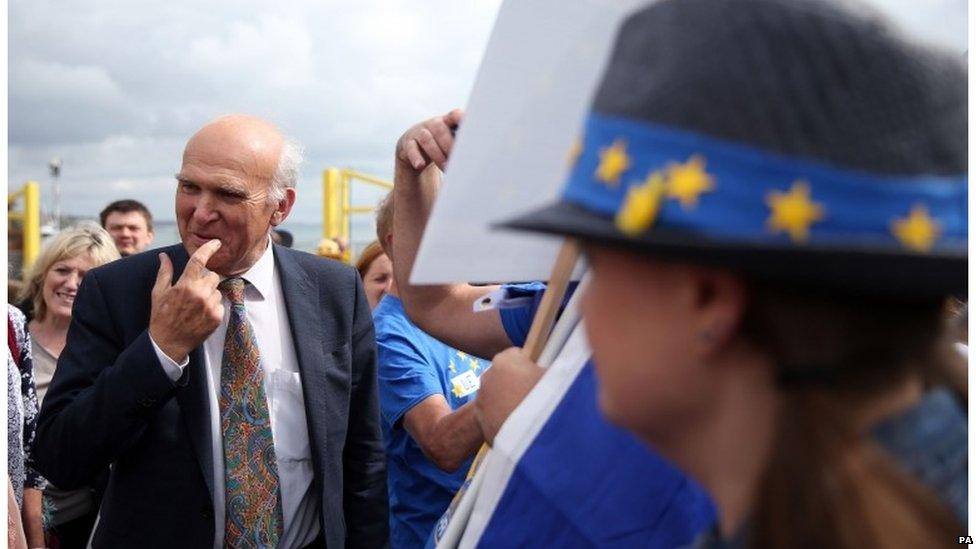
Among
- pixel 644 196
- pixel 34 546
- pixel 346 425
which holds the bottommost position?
pixel 34 546

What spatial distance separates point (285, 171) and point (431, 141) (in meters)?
0.98

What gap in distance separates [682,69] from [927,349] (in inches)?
11.5

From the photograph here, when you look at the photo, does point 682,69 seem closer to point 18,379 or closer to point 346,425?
point 346,425

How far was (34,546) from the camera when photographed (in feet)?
11.0

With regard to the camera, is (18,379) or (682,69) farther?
(18,379)

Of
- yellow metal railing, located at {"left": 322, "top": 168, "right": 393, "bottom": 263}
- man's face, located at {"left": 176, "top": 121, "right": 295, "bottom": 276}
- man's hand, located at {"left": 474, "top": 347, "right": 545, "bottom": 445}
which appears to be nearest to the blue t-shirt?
man's face, located at {"left": 176, "top": 121, "right": 295, "bottom": 276}

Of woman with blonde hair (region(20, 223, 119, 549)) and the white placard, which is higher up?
the white placard

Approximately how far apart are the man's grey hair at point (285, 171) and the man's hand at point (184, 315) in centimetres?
41

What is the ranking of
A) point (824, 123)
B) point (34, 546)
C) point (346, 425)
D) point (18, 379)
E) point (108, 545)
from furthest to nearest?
point (34, 546) → point (18, 379) → point (346, 425) → point (108, 545) → point (824, 123)

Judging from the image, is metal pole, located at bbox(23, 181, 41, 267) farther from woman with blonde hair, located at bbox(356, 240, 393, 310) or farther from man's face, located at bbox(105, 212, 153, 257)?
woman with blonde hair, located at bbox(356, 240, 393, 310)

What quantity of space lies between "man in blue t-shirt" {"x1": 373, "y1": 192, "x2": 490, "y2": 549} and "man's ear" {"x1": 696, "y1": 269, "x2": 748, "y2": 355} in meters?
1.92

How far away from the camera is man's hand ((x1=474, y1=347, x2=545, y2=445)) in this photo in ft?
4.52

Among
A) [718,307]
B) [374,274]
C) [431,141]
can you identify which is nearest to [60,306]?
[374,274]

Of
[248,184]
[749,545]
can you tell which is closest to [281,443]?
[248,184]
